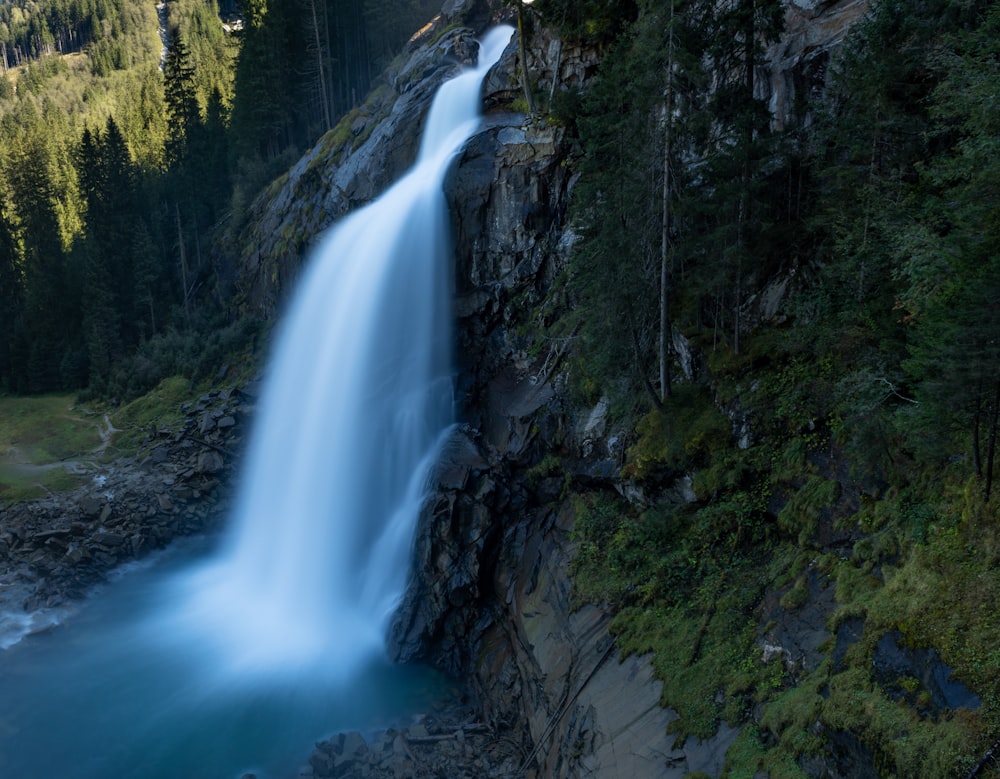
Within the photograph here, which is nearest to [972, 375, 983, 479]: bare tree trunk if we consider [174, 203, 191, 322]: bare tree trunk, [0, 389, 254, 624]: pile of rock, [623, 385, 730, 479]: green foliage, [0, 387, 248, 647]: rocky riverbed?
[623, 385, 730, 479]: green foliage

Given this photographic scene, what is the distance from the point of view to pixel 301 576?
22266 mm

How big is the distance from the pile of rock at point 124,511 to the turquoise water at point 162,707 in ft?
10.2

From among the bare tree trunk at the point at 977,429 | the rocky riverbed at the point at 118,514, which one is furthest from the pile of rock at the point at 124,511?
the bare tree trunk at the point at 977,429

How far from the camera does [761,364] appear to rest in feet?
49.8

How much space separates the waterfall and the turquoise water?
1017mm

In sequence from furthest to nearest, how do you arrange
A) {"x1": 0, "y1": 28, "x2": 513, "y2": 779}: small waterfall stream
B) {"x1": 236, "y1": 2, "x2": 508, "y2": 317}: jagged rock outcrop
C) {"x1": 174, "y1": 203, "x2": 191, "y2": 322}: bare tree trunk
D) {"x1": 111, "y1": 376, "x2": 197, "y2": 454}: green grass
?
{"x1": 174, "y1": 203, "x2": 191, "y2": 322}: bare tree trunk < {"x1": 111, "y1": 376, "x2": 197, "y2": 454}: green grass < {"x1": 236, "y1": 2, "x2": 508, "y2": 317}: jagged rock outcrop < {"x1": 0, "y1": 28, "x2": 513, "y2": 779}: small waterfall stream

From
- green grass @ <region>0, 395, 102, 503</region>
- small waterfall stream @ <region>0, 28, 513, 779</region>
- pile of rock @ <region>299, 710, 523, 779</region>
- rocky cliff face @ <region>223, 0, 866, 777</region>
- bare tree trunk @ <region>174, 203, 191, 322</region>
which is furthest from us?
bare tree trunk @ <region>174, 203, 191, 322</region>

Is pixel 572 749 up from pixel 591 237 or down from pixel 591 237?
down

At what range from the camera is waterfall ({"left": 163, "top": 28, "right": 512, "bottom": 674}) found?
2056 cm

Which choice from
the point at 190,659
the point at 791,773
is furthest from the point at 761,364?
the point at 190,659

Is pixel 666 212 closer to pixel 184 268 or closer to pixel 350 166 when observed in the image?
pixel 350 166

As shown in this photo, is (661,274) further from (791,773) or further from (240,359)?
(240,359)

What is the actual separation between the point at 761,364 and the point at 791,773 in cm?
900

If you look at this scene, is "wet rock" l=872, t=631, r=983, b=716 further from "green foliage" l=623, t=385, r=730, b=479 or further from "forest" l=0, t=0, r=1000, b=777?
"green foliage" l=623, t=385, r=730, b=479
